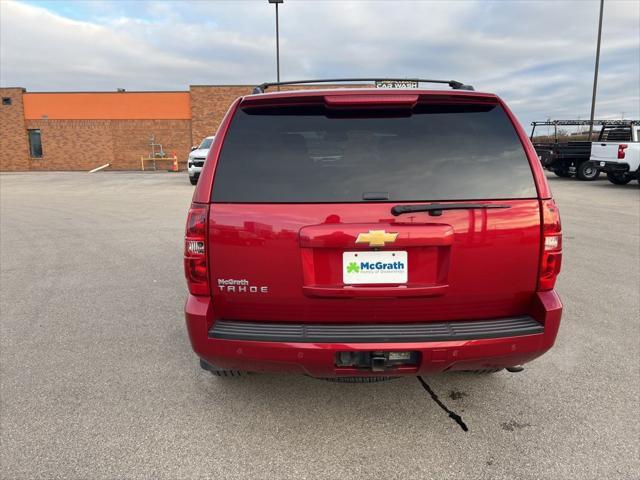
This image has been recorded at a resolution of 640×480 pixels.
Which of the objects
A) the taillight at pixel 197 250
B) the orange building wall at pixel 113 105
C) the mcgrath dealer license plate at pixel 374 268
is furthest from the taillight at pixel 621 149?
the orange building wall at pixel 113 105

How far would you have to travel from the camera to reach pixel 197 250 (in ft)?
7.57

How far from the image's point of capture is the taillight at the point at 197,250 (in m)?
2.29

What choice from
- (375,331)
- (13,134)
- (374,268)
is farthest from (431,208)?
(13,134)

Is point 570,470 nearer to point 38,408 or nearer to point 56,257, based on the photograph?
point 38,408

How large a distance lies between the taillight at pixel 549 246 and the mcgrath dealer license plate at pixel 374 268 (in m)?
0.73

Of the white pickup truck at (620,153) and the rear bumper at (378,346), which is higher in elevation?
the white pickup truck at (620,153)

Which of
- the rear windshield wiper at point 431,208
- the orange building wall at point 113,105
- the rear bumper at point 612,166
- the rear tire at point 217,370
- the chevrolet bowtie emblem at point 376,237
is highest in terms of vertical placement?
the orange building wall at point 113,105

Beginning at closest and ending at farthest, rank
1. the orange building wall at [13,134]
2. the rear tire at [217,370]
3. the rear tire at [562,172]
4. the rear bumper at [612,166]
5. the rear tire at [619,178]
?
the rear tire at [217,370], the rear bumper at [612,166], the rear tire at [619,178], the rear tire at [562,172], the orange building wall at [13,134]

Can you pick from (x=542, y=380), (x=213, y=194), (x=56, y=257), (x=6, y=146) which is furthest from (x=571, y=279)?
(x=6, y=146)

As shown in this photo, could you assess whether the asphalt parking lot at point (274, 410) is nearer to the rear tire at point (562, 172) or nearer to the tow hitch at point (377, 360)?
the tow hitch at point (377, 360)

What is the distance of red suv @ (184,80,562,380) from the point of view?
2.21 m

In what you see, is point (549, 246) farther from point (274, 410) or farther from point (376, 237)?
point (274, 410)

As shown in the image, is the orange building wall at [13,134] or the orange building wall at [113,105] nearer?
the orange building wall at [113,105]

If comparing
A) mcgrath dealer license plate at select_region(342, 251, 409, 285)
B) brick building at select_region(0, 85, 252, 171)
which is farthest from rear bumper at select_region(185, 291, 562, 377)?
brick building at select_region(0, 85, 252, 171)
